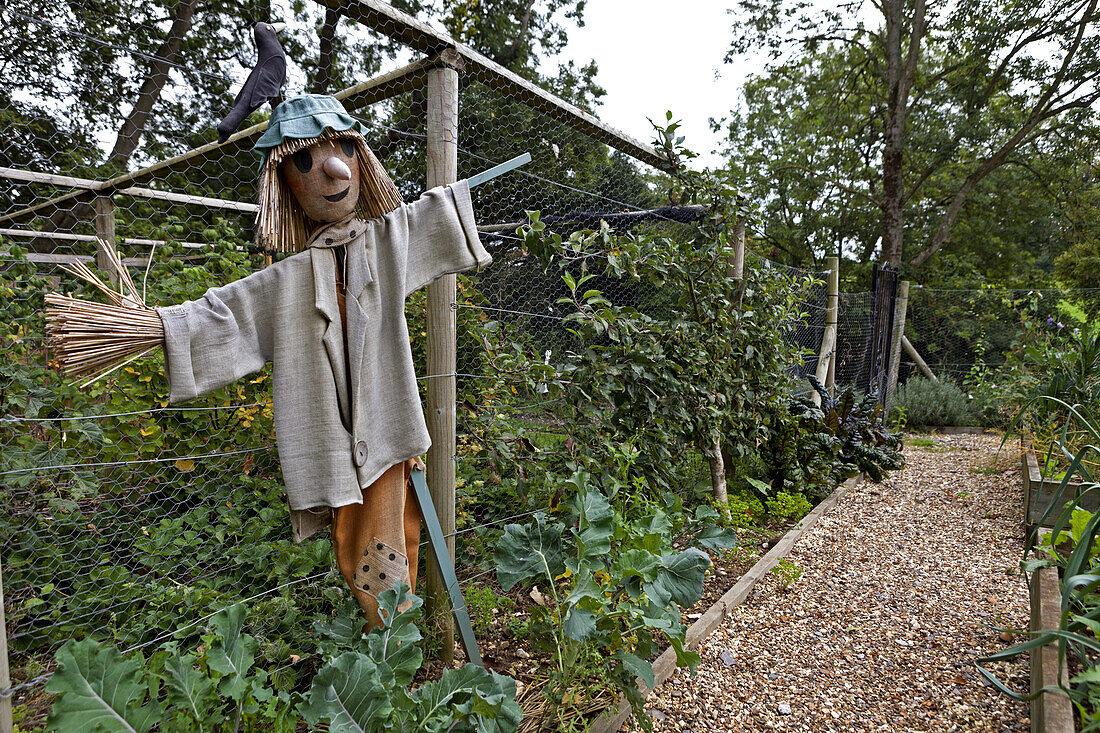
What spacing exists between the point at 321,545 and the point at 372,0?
66.0 inches

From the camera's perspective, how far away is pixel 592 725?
5.88 ft

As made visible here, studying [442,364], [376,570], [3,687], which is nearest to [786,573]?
[442,364]

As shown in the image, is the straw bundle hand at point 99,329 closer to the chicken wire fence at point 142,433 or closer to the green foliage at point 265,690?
the chicken wire fence at point 142,433

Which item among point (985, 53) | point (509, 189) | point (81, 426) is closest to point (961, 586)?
point (509, 189)

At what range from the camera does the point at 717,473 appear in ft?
11.6

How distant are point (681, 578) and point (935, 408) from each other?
25.5 feet

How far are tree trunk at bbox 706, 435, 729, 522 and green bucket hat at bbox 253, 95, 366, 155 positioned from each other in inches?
102

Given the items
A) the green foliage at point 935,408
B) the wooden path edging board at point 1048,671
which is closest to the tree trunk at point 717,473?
the wooden path edging board at point 1048,671

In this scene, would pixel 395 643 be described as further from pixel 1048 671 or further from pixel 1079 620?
pixel 1048 671

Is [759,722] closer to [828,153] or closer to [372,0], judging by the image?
[372,0]

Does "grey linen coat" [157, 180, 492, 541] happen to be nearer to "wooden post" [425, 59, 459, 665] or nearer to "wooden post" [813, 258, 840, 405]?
"wooden post" [425, 59, 459, 665]

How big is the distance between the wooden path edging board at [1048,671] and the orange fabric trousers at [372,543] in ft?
5.51

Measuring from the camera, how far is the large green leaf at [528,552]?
1.67 m

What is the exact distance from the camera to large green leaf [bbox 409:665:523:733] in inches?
51.0
